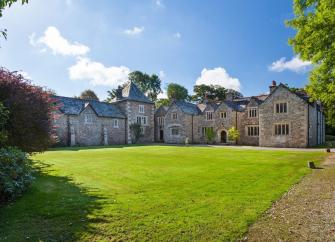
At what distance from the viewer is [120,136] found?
144ft

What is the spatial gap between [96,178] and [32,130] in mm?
3993

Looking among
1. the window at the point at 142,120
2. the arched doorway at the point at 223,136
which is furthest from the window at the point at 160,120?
the arched doorway at the point at 223,136

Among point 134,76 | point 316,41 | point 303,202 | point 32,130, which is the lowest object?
point 303,202

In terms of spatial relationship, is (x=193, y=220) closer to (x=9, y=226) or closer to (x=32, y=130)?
(x=9, y=226)

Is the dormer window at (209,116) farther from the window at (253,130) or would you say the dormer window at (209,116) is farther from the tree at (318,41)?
the tree at (318,41)

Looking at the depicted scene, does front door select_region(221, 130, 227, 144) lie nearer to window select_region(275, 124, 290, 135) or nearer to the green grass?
window select_region(275, 124, 290, 135)

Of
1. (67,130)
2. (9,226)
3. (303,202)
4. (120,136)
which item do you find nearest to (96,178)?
(9,226)

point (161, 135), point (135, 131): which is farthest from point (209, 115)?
point (135, 131)

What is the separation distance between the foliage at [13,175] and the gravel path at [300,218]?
21.6ft

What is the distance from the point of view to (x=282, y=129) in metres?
32.0

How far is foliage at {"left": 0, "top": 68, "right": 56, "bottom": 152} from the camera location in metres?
11.1

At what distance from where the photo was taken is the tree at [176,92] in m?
78.2

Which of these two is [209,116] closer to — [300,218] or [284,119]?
[284,119]

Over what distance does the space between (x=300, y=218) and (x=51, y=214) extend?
19.3 feet
